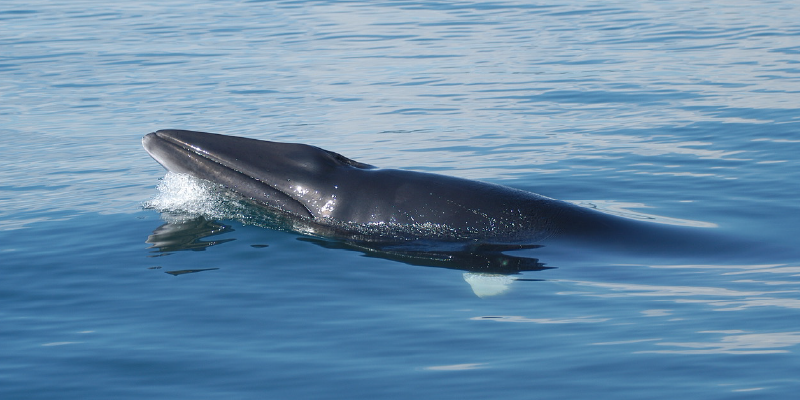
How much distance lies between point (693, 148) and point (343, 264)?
384 inches

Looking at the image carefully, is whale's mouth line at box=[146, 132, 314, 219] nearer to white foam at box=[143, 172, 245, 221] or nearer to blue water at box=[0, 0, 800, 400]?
white foam at box=[143, 172, 245, 221]

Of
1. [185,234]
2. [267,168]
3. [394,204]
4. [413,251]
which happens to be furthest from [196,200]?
[413,251]

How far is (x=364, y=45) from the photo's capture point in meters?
34.5

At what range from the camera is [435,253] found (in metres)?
12.0

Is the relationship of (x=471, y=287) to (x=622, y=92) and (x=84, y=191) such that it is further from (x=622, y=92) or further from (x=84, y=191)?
(x=622, y=92)

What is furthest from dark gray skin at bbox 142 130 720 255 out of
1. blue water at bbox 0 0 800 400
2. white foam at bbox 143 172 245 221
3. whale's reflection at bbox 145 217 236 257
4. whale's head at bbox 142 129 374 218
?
whale's reflection at bbox 145 217 236 257

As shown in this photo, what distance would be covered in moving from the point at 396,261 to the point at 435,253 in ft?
1.66

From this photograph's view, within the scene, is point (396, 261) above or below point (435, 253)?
below

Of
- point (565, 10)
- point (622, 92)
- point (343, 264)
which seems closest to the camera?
point (343, 264)

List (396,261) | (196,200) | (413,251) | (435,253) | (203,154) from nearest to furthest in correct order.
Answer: (396,261) → (435,253) → (413,251) → (203,154) → (196,200)

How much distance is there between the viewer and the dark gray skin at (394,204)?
12.4 meters

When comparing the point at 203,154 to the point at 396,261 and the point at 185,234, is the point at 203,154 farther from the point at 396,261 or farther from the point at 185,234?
the point at 396,261

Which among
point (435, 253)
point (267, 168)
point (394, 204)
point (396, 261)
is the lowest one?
point (396, 261)

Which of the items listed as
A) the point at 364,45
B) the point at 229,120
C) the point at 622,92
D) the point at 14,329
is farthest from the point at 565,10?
the point at 14,329
